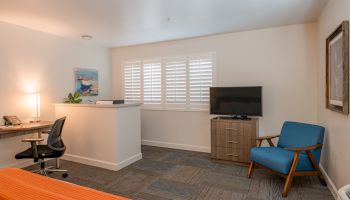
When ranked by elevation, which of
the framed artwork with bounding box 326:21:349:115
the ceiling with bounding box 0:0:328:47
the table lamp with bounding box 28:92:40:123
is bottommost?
the table lamp with bounding box 28:92:40:123

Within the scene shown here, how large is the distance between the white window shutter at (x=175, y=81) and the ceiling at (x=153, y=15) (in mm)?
735

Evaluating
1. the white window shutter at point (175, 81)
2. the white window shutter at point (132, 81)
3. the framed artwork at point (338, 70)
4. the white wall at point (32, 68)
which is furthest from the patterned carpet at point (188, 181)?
the white window shutter at point (132, 81)

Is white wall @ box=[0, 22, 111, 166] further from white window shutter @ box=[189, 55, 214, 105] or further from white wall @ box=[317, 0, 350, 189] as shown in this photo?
white wall @ box=[317, 0, 350, 189]

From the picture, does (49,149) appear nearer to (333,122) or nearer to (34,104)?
(34,104)

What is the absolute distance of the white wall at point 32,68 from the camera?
354 cm

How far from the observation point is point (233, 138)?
384 centimetres

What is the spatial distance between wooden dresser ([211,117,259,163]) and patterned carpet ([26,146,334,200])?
19 cm

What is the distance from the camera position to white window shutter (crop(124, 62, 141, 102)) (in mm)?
5367

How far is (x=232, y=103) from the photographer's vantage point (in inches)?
158

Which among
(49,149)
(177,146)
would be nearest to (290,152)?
(177,146)

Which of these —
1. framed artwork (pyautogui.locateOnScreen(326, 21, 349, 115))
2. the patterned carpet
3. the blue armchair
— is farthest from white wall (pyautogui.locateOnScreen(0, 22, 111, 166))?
framed artwork (pyautogui.locateOnScreen(326, 21, 349, 115))

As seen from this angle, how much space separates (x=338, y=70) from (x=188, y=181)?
2480 millimetres

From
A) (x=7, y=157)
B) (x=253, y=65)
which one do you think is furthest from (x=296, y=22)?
(x=7, y=157)

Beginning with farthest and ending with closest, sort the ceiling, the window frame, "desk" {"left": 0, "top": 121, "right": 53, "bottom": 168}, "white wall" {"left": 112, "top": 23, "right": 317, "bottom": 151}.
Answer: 1. the window frame
2. "white wall" {"left": 112, "top": 23, "right": 317, "bottom": 151}
3. "desk" {"left": 0, "top": 121, "right": 53, "bottom": 168}
4. the ceiling
